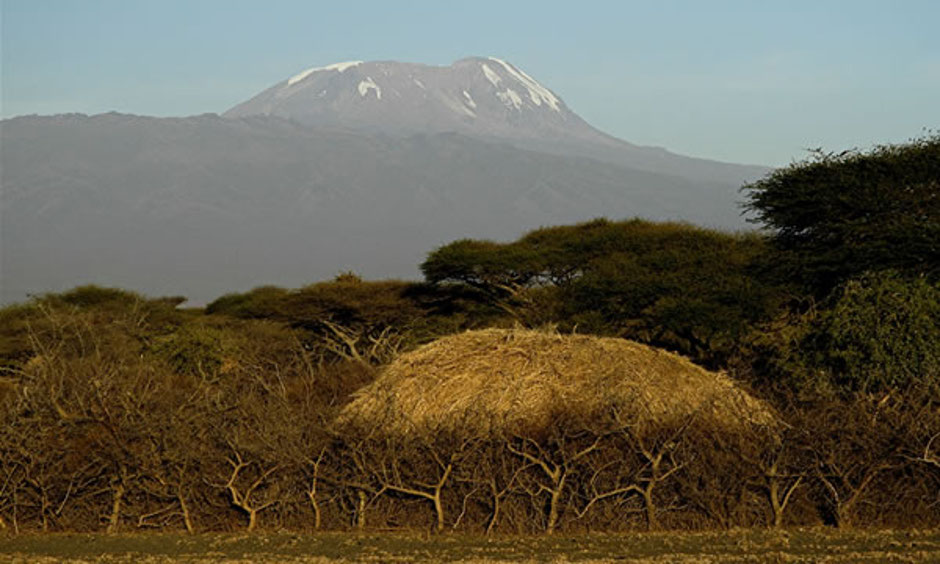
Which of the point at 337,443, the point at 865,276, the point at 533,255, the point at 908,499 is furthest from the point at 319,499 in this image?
the point at 533,255

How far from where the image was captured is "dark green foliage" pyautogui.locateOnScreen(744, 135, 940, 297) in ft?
101

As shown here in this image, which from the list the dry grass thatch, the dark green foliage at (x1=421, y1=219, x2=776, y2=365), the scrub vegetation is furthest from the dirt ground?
the dark green foliage at (x1=421, y1=219, x2=776, y2=365)

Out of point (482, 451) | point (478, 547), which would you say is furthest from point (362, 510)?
point (478, 547)

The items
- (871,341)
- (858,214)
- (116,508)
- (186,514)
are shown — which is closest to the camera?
(186,514)

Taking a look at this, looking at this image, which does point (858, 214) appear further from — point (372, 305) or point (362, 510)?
point (362, 510)

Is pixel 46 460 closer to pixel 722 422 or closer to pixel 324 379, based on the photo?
pixel 324 379

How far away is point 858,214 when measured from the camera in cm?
3294

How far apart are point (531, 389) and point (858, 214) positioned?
17.6 m

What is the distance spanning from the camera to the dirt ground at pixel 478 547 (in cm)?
1440

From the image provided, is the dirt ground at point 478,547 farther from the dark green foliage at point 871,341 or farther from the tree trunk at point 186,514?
the dark green foliage at point 871,341

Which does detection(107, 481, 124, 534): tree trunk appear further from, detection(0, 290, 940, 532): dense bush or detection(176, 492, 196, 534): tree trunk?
detection(176, 492, 196, 534): tree trunk

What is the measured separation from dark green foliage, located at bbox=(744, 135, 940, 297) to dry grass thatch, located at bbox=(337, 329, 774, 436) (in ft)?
43.1

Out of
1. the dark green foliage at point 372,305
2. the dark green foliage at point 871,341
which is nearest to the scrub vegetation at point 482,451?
the dark green foliage at point 871,341

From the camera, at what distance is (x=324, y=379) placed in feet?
71.4
